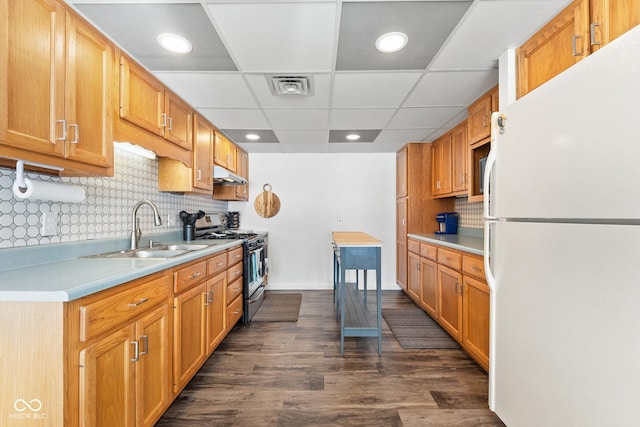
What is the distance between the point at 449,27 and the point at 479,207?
2191 millimetres

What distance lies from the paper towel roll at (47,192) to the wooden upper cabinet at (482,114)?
9.18 feet

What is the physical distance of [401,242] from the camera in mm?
4223

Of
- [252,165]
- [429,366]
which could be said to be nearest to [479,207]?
[429,366]

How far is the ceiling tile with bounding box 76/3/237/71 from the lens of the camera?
1396 millimetres

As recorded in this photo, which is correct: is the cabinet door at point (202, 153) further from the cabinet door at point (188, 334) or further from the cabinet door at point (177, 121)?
the cabinet door at point (188, 334)

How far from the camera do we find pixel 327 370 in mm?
2137

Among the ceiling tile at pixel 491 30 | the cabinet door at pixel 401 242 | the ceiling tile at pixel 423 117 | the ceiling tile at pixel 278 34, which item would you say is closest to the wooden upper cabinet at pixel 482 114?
the ceiling tile at pixel 423 117

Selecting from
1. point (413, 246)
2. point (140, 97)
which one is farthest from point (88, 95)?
point (413, 246)

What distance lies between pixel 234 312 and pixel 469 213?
9.43 feet

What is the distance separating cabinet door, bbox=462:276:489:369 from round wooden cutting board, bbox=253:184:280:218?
2.94m

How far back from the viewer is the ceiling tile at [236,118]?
8.86ft

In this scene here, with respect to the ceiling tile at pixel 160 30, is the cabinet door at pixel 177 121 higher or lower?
lower

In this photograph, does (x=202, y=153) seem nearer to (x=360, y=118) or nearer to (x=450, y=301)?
(x=360, y=118)

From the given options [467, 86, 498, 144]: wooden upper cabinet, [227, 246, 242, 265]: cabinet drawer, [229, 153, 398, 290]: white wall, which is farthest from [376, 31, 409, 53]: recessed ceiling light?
[229, 153, 398, 290]: white wall
